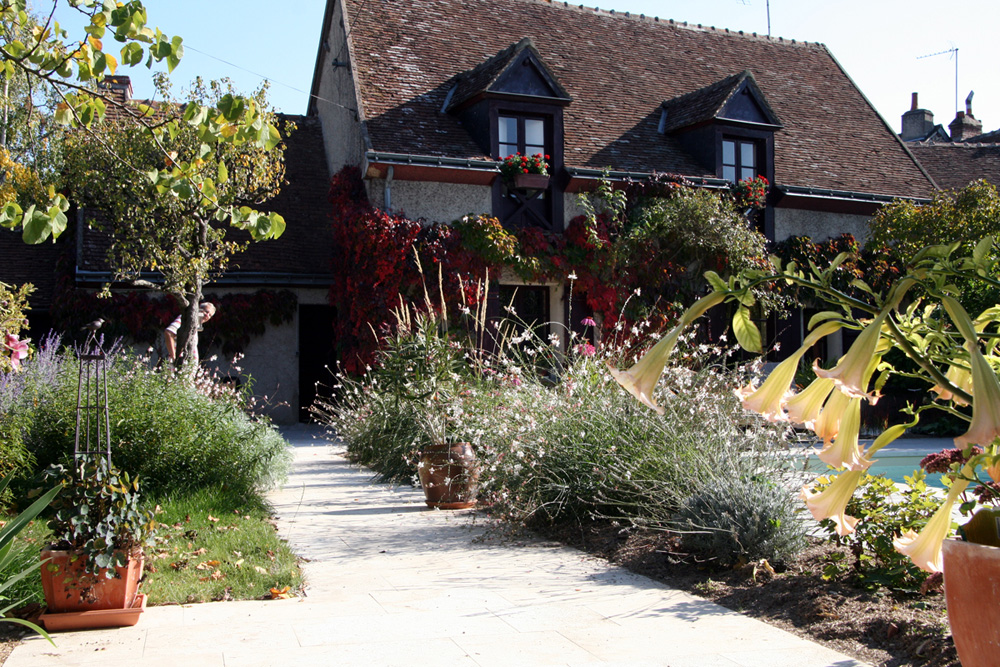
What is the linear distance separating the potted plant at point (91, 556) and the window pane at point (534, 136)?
10670mm

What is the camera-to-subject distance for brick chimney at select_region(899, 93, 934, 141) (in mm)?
28469

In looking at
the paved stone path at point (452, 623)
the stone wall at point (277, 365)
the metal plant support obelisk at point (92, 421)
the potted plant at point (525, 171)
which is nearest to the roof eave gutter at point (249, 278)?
the stone wall at point (277, 365)

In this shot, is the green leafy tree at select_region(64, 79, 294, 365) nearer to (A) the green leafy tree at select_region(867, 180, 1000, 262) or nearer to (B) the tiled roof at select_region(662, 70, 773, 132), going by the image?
(B) the tiled roof at select_region(662, 70, 773, 132)

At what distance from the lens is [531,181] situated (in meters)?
12.9

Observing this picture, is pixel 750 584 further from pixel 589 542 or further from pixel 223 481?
pixel 223 481

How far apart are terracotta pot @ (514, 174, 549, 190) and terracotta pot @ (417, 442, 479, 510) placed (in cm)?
691

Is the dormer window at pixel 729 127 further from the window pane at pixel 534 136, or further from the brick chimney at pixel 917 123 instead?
the brick chimney at pixel 917 123

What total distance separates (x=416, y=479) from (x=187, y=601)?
159 inches

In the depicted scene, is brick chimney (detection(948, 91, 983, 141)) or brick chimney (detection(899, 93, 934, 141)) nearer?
brick chimney (detection(948, 91, 983, 141))

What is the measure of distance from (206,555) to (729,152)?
1255 centimetres

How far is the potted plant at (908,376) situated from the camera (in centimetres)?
140

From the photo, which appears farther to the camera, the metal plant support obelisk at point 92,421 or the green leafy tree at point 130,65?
the metal plant support obelisk at point 92,421

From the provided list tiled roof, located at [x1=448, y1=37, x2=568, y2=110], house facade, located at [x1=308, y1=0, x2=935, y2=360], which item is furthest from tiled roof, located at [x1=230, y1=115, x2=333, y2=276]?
tiled roof, located at [x1=448, y1=37, x2=568, y2=110]

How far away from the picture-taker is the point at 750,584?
4121 millimetres
